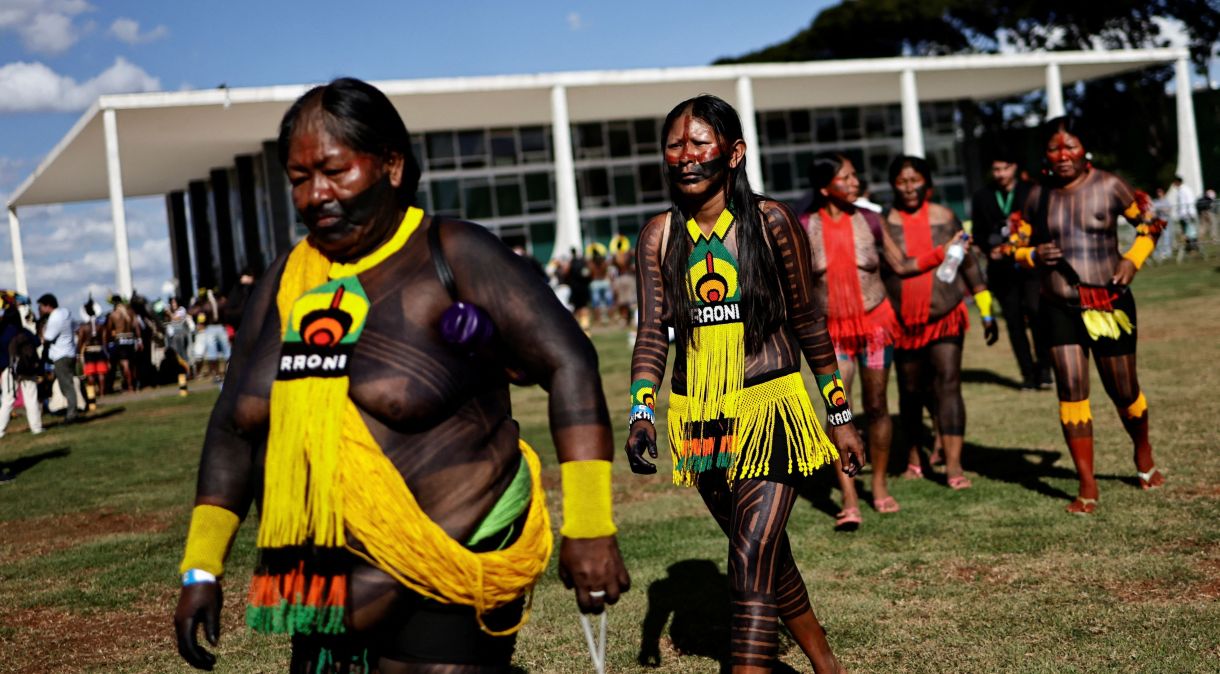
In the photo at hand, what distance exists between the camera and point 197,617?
2.80m

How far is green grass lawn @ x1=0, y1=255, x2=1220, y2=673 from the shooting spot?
504 centimetres

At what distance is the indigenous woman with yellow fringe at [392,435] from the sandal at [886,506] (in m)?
5.13

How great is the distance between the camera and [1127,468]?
26.9 feet

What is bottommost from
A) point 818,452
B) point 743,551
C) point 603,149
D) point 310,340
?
point 743,551

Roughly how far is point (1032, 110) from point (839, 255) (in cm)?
5049

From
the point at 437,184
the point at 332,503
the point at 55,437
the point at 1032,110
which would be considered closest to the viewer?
the point at 332,503

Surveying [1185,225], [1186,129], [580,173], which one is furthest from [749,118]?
[1186,129]

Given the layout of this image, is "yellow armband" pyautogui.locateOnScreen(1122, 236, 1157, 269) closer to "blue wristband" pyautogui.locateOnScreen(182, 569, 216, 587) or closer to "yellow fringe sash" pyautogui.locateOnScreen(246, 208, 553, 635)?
"yellow fringe sash" pyautogui.locateOnScreen(246, 208, 553, 635)

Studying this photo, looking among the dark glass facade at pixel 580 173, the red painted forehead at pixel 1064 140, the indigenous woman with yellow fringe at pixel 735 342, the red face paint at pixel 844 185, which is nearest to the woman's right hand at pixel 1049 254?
the red painted forehead at pixel 1064 140

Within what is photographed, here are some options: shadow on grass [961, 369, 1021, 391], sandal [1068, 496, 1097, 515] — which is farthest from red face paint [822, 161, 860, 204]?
shadow on grass [961, 369, 1021, 391]

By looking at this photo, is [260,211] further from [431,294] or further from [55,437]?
[431,294]

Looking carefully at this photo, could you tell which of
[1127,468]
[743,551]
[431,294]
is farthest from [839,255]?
[431,294]

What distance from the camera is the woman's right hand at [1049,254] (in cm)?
702

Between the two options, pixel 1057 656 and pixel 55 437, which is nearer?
pixel 1057 656
